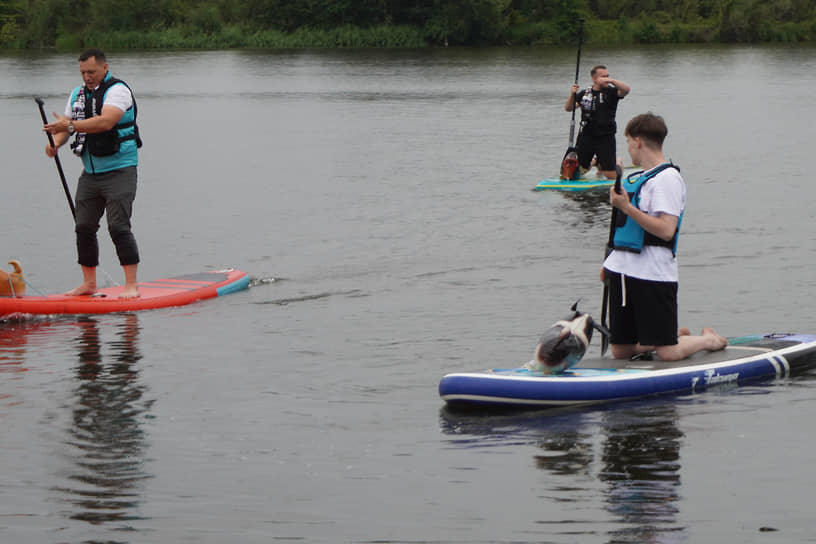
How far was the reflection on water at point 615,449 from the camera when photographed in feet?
18.8

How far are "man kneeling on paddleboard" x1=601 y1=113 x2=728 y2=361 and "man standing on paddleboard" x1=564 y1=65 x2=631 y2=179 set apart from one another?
8.74 m

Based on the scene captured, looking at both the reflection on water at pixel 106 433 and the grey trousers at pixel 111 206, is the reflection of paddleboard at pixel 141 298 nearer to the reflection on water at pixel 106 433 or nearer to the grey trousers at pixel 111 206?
the grey trousers at pixel 111 206

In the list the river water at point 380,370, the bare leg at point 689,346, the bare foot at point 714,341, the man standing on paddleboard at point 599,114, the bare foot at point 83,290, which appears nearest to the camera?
the river water at point 380,370

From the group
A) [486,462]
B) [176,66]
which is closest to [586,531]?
[486,462]

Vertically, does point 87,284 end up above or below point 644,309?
below

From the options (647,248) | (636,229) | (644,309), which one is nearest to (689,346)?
(644,309)

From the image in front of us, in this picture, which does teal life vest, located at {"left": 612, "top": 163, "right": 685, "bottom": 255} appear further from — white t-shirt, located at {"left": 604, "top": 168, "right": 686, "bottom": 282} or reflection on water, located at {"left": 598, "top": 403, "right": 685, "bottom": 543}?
reflection on water, located at {"left": 598, "top": 403, "right": 685, "bottom": 543}

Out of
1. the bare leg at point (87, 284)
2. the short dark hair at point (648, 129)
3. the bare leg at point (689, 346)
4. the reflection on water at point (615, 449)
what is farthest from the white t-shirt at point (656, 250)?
the bare leg at point (87, 284)

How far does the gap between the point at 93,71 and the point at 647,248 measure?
4.91 m

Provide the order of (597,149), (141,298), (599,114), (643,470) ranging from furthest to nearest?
(597,149) < (599,114) < (141,298) < (643,470)

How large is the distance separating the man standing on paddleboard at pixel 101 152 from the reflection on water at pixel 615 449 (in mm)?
4206

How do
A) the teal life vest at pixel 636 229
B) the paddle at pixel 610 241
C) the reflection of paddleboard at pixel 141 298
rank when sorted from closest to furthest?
the paddle at pixel 610 241 → the teal life vest at pixel 636 229 → the reflection of paddleboard at pixel 141 298

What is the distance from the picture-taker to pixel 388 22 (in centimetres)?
8981

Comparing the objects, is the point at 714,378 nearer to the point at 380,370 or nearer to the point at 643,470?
the point at 643,470
